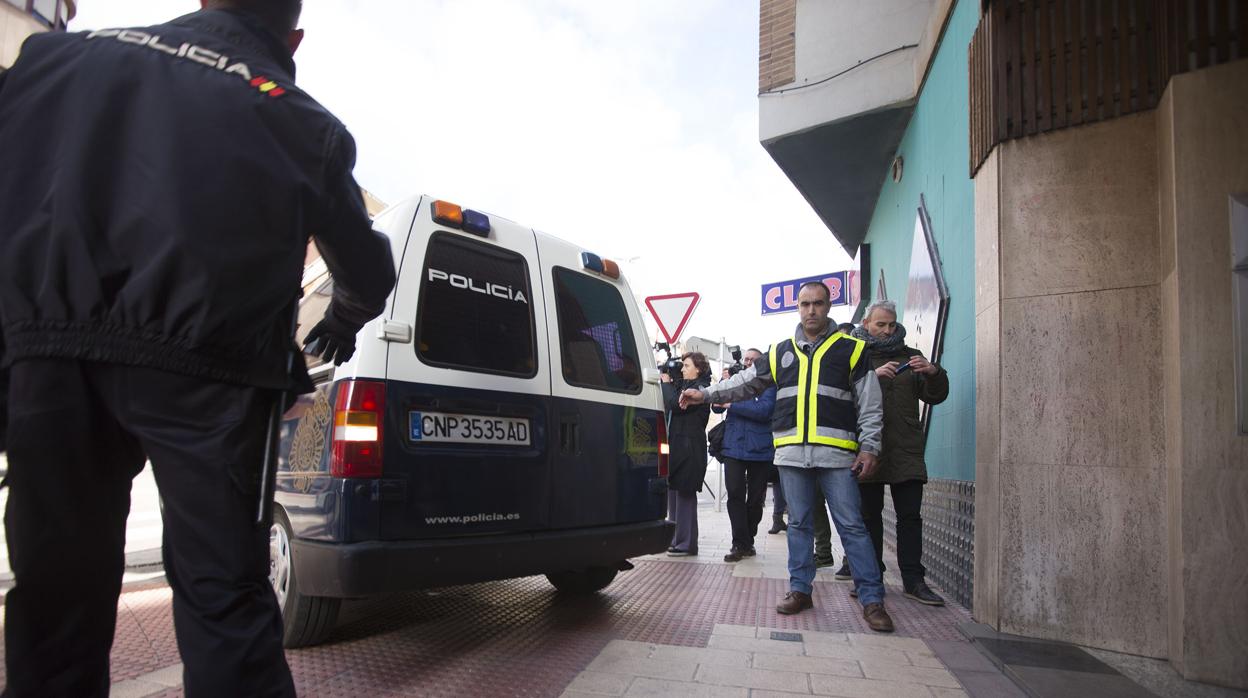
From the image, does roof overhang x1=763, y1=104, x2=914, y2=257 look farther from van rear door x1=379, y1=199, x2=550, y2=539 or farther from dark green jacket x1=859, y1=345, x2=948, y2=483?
van rear door x1=379, y1=199, x2=550, y2=539

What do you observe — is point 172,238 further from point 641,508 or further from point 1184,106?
point 1184,106

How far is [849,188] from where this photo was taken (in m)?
11.0

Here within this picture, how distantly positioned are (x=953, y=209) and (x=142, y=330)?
5805 millimetres

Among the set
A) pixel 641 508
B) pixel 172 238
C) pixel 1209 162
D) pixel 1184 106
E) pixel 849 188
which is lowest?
pixel 641 508

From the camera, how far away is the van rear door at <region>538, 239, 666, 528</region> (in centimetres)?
372

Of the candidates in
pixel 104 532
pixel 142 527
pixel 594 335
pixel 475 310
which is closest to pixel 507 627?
pixel 594 335

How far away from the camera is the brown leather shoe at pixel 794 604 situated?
443 cm

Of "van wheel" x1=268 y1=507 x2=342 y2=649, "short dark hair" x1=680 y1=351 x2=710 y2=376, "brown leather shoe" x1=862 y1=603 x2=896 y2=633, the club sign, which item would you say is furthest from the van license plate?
the club sign

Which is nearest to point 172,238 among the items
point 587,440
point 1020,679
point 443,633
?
point 587,440

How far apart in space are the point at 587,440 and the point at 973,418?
271cm

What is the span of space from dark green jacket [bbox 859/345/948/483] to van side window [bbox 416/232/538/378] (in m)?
2.41

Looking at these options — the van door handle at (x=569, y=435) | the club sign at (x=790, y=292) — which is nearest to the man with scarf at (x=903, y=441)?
the van door handle at (x=569, y=435)

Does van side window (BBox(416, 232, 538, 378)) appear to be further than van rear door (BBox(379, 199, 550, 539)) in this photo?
Yes

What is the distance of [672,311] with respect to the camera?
→ 959 centimetres
